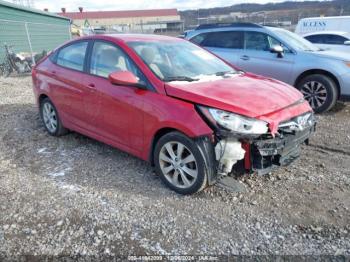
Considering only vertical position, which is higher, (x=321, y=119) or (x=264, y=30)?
(x=264, y=30)

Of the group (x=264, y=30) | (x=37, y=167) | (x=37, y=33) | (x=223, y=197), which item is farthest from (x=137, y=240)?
(x=37, y=33)

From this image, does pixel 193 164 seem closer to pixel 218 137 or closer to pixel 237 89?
pixel 218 137

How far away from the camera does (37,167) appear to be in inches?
166

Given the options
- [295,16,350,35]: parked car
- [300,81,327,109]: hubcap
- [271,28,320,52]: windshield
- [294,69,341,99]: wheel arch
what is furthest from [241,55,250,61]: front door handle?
[295,16,350,35]: parked car

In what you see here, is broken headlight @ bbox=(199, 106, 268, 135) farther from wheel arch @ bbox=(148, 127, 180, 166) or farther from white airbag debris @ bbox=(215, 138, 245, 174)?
wheel arch @ bbox=(148, 127, 180, 166)

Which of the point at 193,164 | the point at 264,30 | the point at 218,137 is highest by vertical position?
the point at 264,30

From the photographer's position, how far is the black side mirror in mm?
6551

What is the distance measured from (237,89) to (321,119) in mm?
Answer: 3411

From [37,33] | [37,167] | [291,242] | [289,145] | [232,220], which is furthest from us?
[37,33]

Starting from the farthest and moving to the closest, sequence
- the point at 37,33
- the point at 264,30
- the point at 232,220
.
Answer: the point at 37,33 < the point at 264,30 < the point at 232,220

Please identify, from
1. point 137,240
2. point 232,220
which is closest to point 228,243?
point 232,220

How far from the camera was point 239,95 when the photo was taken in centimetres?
331

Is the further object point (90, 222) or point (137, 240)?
point (90, 222)

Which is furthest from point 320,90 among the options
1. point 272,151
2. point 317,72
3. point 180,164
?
point 180,164
